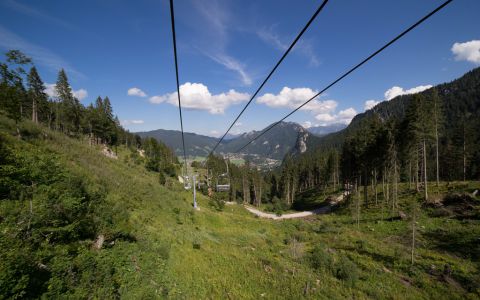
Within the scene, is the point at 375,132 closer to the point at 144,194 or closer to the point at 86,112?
the point at 144,194

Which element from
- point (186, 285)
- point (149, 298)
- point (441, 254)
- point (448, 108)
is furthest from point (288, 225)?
point (448, 108)

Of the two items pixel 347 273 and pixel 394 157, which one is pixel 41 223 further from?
pixel 394 157

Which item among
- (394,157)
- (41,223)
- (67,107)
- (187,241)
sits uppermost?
(67,107)

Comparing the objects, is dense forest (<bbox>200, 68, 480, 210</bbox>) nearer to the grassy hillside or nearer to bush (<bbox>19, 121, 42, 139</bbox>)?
the grassy hillside

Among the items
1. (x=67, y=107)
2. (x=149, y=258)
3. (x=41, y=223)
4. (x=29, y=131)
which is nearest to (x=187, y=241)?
(x=149, y=258)

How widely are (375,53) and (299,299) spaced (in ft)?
40.7

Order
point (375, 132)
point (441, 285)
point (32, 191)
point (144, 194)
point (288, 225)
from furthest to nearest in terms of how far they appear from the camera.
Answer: point (375, 132) → point (288, 225) → point (144, 194) → point (441, 285) → point (32, 191)

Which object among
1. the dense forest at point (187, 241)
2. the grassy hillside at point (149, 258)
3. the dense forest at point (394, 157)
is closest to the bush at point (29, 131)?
the dense forest at point (187, 241)

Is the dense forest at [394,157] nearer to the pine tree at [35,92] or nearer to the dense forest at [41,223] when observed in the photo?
the dense forest at [41,223]

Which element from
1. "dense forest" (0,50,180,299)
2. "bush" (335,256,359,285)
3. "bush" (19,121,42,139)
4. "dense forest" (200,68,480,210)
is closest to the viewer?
"dense forest" (0,50,180,299)

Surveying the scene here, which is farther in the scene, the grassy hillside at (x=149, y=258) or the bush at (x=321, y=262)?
the bush at (x=321, y=262)

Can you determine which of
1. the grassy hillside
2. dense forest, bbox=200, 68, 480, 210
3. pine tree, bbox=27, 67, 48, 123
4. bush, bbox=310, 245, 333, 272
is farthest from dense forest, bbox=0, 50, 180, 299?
pine tree, bbox=27, 67, 48, 123

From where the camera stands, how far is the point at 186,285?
1102 centimetres

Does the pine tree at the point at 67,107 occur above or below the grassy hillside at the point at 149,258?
above
